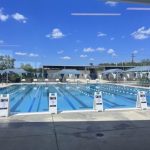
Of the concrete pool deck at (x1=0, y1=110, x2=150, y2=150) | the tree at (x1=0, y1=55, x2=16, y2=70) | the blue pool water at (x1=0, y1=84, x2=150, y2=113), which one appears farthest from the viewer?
the tree at (x1=0, y1=55, x2=16, y2=70)

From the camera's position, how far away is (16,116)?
995 cm

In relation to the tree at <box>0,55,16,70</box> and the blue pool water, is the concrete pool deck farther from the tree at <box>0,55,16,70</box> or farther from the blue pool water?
the tree at <box>0,55,16,70</box>

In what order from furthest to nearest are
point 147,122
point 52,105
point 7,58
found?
1. point 7,58
2. point 52,105
3. point 147,122

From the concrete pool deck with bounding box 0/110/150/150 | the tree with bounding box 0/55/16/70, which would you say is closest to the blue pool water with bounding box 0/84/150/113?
the concrete pool deck with bounding box 0/110/150/150

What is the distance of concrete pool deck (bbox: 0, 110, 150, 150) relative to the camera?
→ 6.17 m

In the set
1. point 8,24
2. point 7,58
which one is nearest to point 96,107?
point 8,24

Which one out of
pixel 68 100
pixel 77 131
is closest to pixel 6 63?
pixel 68 100

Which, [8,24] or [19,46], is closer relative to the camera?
[8,24]

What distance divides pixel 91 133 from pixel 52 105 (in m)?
3.62

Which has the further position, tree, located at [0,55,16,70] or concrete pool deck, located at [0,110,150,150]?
tree, located at [0,55,16,70]

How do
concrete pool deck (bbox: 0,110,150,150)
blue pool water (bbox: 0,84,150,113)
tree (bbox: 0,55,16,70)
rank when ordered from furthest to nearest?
tree (bbox: 0,55,16,70) → blue pool water (bbox: 0,84,150,113) → concrete pool deck (bbox: 0,110,150,150)

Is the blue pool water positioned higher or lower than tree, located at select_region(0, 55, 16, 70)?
lower

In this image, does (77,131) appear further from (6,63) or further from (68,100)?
(6,63)

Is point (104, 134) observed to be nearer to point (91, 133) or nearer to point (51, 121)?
point (91, 133)
